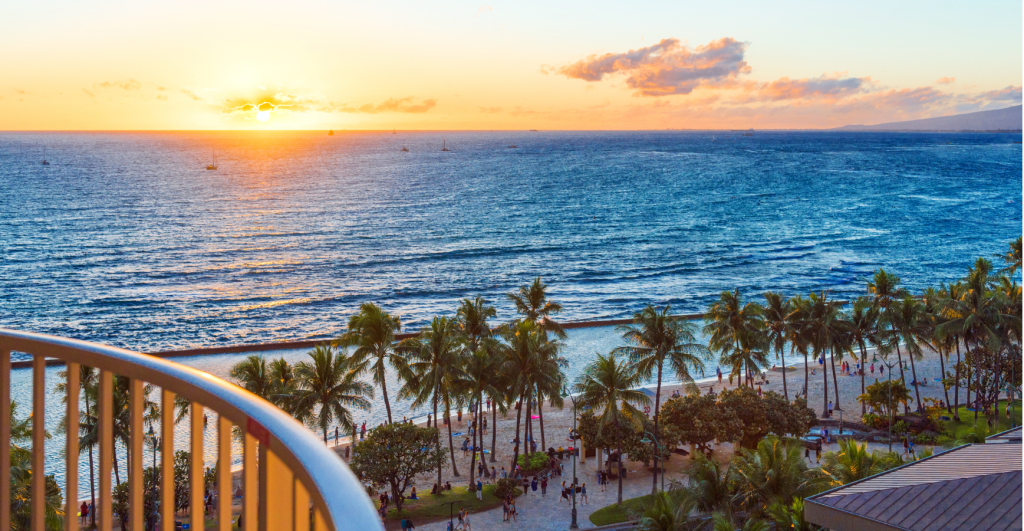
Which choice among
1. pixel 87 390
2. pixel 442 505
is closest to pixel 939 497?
pixel 87 390

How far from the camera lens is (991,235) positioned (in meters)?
106

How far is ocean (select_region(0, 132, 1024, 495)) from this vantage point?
61.9m

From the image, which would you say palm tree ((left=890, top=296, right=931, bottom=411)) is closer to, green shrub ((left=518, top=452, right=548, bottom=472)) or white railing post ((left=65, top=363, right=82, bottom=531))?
green shrub ((left=518, top=452, right=548, bottom=472))

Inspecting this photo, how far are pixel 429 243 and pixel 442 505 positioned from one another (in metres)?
63.2

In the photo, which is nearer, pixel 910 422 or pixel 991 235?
pixel 910 422

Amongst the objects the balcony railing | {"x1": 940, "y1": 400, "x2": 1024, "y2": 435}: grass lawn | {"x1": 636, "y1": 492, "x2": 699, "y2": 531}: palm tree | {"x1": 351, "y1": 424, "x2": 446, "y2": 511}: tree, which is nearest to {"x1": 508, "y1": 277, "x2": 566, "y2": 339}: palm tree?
{"x1": 351, "y1": 424, "x2": 446, "y2": 511}: tree

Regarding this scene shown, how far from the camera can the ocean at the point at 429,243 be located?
6191 cm

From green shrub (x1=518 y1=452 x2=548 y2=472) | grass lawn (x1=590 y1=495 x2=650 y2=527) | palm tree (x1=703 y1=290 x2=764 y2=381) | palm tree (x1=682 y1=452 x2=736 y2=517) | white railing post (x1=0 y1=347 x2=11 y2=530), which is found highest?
white railing post (x1=0 y1=347 x2=11 y2=530)

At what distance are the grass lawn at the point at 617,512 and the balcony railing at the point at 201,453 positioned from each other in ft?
94.5

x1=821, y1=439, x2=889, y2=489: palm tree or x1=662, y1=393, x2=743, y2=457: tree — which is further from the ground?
x1=821, y1=439, x2=889, y2=489: palm tree

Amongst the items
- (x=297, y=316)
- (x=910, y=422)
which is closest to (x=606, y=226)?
(x=297, y=316)

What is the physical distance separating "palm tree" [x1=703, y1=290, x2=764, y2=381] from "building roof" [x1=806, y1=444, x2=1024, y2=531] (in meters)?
29.1

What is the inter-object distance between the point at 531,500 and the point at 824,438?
1632cm

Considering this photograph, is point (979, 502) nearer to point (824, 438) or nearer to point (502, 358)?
point (502, 358)
